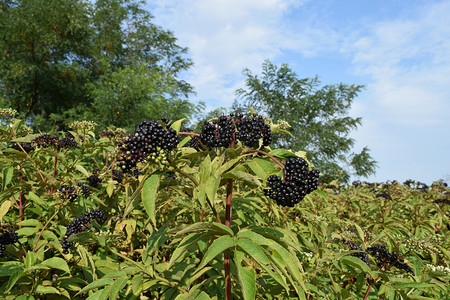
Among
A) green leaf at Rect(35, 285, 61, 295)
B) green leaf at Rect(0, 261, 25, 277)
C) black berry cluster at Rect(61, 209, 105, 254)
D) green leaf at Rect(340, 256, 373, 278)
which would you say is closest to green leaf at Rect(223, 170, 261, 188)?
green leaf at Rect(340, 256, 373, 278)

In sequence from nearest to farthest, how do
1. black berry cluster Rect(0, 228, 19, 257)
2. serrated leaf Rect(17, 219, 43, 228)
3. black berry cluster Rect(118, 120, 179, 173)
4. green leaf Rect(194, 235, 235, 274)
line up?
green leaf Rect(194, 235, 235, 274) → black berry cluster Rect(118, 120, 179, 173) → black berry cluster Rect(0, 228, 19, 257) → serrated leaf Rect(17, 219, 43, 228)

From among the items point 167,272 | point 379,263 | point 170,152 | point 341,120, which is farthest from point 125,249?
point 341,120

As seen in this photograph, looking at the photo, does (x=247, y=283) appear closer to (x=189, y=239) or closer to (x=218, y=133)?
(x=189, y=239)

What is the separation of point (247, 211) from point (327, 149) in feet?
110

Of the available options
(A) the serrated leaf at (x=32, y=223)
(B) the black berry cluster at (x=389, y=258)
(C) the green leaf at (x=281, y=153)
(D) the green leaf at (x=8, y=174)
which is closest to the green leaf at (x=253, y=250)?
(C) the green leaf at (x=281, y=153)

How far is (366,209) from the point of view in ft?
19.1

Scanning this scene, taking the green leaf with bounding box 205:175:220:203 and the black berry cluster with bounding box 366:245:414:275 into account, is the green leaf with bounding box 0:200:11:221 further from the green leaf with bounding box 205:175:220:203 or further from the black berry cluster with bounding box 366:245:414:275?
the black berry cluster with bounding box 366:245:414:275

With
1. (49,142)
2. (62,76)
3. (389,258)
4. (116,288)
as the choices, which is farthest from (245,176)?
(62,76)

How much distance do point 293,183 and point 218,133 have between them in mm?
598

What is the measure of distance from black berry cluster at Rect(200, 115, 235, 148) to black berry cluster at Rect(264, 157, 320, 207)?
403 millimetres

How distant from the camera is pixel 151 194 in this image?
1.50 metres

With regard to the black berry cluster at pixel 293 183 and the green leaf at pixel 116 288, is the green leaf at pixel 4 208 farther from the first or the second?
the black berry cluster at pixel 293 183

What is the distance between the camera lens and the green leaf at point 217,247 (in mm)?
1334

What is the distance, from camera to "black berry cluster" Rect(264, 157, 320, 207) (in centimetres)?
173
